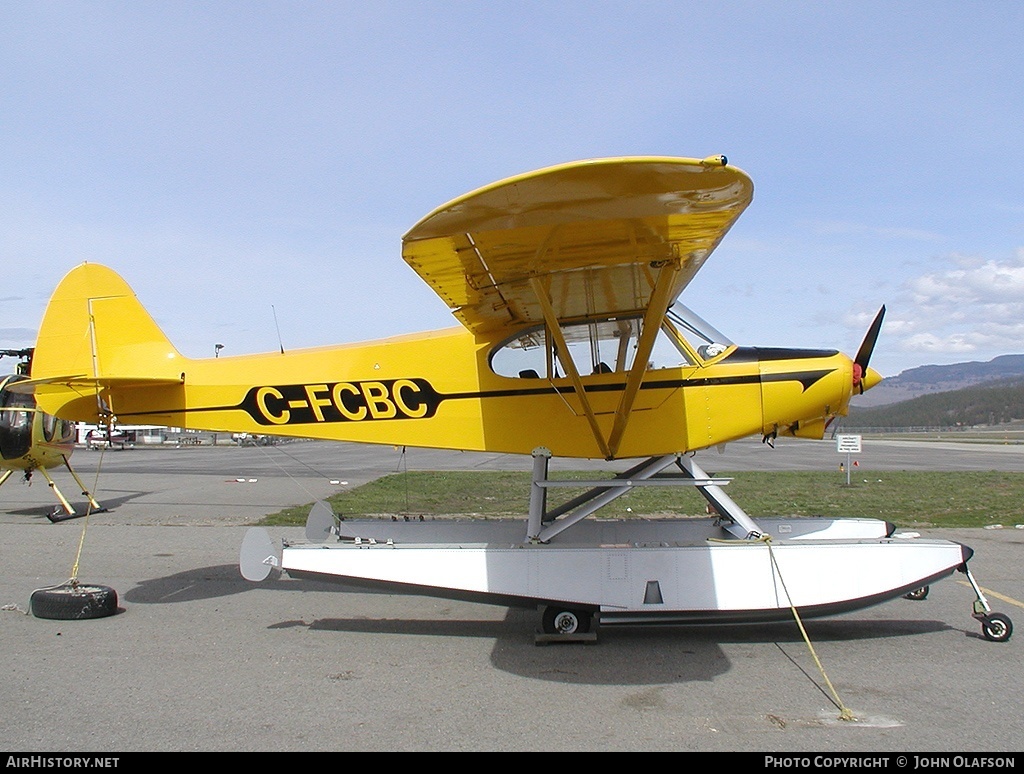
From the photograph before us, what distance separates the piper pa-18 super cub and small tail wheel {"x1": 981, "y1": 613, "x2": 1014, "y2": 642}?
0.01m

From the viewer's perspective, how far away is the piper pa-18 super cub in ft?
18.4

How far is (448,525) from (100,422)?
3540 mm

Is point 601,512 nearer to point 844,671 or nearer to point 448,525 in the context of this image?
point 448,525

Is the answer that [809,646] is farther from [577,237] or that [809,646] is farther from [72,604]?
[72,604]

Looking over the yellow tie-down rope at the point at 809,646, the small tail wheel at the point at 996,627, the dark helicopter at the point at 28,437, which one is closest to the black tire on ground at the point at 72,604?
the yellow tie-down rope at the point at 809,646

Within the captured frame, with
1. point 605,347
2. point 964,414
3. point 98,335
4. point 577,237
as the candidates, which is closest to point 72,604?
point 98,335

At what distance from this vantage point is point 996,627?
19.4ft

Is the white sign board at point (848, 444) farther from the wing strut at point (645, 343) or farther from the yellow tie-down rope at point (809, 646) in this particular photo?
the wing strut at point (645, 343)

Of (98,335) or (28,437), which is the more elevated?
(98,335)

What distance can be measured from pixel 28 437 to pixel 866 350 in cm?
1365

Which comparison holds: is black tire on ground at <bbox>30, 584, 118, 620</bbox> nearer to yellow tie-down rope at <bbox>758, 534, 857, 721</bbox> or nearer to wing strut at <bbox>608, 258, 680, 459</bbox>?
wing strut at <bbox>608, 258, 680, 459</bbox>

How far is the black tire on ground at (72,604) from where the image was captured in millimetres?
6668

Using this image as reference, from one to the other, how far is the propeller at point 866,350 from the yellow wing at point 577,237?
1.80 m

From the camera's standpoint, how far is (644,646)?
6008 mm
